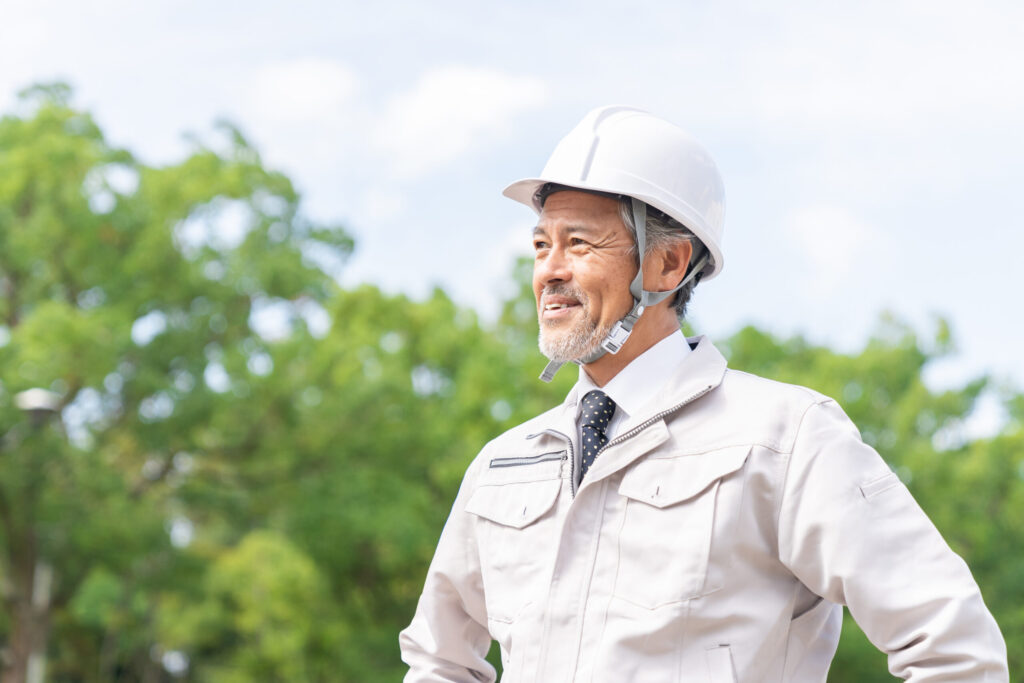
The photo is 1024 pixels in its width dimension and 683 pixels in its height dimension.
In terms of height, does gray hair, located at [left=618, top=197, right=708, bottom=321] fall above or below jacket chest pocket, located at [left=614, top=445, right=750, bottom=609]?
above

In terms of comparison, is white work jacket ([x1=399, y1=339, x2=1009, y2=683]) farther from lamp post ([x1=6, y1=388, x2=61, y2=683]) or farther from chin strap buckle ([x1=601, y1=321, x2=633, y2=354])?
lamp post ([x1=6, y1=388, x2=61, y2=683])

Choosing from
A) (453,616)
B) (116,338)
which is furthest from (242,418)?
(453,616)

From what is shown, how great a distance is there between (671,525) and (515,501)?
0.46 metres

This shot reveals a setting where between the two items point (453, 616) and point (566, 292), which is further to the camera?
point (453, 616)

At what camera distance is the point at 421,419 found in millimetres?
21953

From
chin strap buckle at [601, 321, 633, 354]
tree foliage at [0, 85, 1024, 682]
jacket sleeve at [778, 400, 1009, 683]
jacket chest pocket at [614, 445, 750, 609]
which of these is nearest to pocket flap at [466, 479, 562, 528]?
jacket chest pocket at [614, 445, 750, 609]

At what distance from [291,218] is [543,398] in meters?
5.65

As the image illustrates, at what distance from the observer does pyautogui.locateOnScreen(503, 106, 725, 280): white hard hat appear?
9.59ft

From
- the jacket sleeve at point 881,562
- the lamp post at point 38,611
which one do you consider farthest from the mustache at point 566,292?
the lamp post at point 38,611

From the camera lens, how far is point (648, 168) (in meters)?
2.93

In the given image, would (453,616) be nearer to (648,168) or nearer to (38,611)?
(648,168)

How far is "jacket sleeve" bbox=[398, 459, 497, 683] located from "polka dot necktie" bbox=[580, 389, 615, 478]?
391mm

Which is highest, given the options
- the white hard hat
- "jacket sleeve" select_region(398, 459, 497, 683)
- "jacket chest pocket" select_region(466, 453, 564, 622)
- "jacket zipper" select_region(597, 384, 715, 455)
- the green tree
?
the white hard hat

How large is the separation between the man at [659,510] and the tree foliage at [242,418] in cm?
1354
